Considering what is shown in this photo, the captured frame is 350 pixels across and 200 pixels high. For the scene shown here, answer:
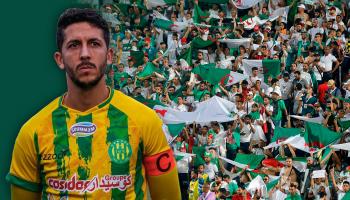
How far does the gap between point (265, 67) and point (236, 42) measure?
5.08 ft

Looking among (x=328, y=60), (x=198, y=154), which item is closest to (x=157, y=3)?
(x=328, y=60)

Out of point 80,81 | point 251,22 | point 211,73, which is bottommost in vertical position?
point 80,81

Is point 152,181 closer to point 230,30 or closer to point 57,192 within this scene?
point 57,192

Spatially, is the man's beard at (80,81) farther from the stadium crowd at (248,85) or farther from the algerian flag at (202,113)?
the algerian flag at (202,113)

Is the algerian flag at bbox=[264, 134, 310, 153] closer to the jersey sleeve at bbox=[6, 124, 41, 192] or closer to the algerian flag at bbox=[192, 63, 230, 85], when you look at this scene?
the algerian flag at bbox=[192, 63, 230, 85]

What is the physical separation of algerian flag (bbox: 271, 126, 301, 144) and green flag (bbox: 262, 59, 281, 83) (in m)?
2.27

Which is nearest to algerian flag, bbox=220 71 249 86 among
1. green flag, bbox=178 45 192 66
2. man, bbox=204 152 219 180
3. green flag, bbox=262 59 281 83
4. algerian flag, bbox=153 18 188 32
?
green flag, bbox=262 59 281 83

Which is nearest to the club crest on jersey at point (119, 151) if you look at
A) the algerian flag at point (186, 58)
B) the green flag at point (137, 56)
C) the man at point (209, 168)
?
the man at point (209, 168)

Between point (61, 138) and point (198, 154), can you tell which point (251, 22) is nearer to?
point (198, 154)

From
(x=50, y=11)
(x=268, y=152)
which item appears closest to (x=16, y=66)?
(x=50, y=11)

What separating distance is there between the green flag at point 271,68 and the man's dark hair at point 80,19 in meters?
15.5

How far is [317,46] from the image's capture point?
1992 cm

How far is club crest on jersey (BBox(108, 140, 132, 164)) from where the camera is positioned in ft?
15.0

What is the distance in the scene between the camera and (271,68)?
2014cm
